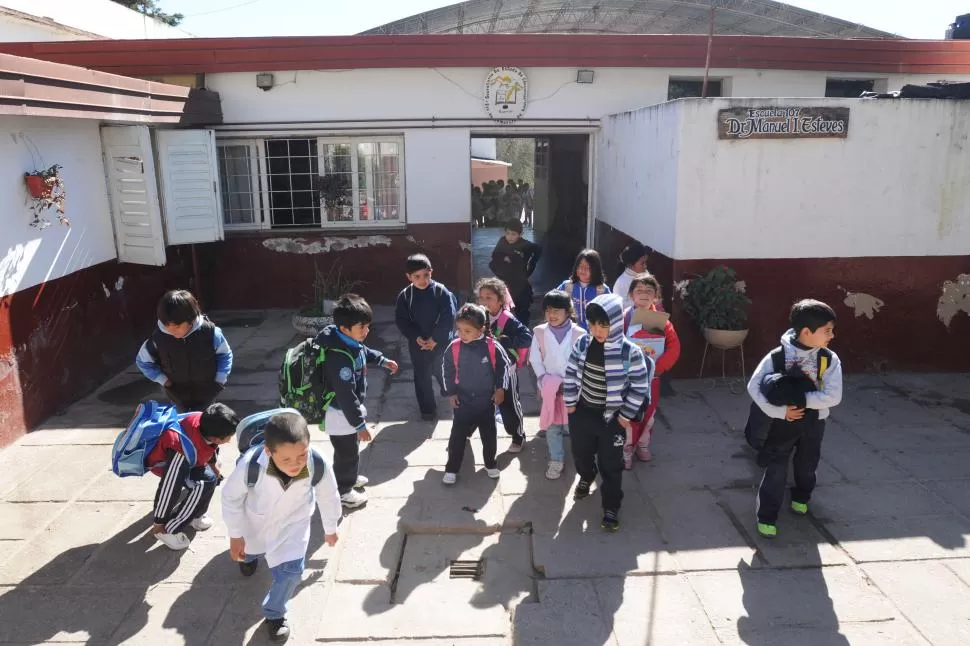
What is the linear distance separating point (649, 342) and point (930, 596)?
2173mm

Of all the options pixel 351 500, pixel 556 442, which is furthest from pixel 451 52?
pixel 351 500

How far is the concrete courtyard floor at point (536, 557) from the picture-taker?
11.3 ft

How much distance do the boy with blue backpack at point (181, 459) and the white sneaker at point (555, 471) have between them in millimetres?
2158

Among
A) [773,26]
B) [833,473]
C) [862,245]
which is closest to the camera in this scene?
[833,473]

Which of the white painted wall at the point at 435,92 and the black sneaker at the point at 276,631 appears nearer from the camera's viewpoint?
the black sneaker at the point at 276,631

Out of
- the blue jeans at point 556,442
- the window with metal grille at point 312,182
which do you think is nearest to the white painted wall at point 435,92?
the window with metal grille at point 312,182

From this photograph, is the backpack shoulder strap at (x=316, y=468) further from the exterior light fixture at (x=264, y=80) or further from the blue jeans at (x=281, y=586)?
the exterior light fixture at (x=264, y=80)

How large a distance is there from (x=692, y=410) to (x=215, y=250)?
6681 millimetres

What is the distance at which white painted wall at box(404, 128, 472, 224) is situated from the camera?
9.51 metres

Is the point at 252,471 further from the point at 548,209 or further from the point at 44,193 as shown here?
the point at 548,209

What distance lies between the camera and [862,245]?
22.1 feet

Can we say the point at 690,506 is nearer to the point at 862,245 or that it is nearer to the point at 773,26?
the point at 862,245

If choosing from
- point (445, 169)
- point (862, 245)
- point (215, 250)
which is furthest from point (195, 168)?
point (862, 245)

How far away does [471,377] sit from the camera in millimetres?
4711
